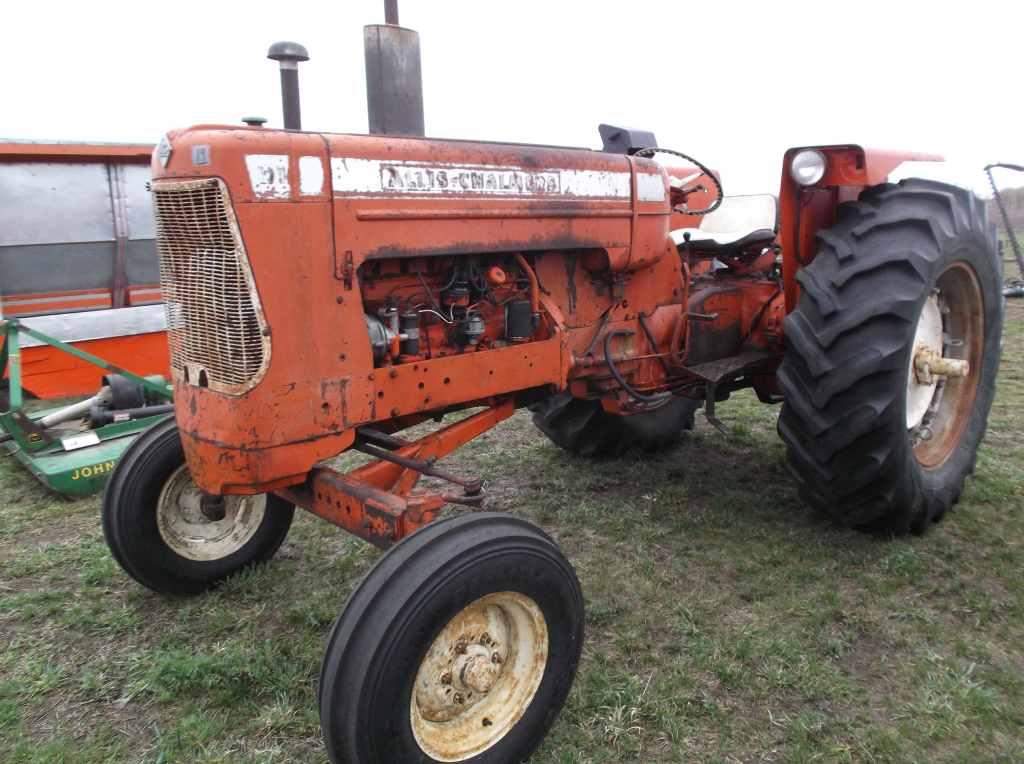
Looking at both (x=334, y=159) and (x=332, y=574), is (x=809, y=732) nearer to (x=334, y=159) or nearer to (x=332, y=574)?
(x=332, y=574)

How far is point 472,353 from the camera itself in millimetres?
2613

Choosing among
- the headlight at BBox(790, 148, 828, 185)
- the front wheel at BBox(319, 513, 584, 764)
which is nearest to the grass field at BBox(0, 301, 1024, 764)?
the front wheel at BBox(319, 513, 584, 764)

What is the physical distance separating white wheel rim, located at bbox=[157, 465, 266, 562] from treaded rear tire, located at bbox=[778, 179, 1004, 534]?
2214 mm

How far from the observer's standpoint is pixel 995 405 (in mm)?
5164

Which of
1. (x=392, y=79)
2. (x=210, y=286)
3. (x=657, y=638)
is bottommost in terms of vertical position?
(x=657, y=638)

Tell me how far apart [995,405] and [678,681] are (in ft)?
12.6

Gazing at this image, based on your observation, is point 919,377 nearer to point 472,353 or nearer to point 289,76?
A: point 472,353

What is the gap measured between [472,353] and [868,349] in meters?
1.49

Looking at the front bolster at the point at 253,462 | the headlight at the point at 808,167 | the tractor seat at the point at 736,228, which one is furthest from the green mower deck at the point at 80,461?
the headlight at the point at 808,167

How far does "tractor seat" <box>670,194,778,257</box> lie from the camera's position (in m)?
3.78

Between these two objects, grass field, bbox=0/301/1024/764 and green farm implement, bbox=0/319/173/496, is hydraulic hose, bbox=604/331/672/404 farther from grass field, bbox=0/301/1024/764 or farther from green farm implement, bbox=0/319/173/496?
green farm implement, bbox=0/319/173/496

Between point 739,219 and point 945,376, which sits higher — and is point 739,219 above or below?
above

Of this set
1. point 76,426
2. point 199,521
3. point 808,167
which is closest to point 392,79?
point 808,167

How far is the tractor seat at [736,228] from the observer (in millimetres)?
3775
